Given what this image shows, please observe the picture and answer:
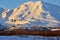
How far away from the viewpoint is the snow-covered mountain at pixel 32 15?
423 centimetres

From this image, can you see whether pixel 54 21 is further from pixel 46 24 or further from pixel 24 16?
pixel 24 16

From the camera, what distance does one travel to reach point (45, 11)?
14.0 feet

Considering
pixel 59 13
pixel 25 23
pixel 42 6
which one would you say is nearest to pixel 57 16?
pixel 59 13

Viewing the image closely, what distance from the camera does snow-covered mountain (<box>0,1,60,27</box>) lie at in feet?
13.9

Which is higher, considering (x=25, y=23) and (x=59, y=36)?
(x=25, y=23)

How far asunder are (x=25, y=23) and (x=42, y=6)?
0.46 meters

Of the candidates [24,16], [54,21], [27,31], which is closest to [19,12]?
[24,16]

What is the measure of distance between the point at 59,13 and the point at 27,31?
0.70 metres

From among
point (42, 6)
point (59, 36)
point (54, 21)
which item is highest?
point (42, 6)

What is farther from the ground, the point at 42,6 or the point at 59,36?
the point at 42,6

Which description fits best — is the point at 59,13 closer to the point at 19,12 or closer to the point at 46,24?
the point at 46,24

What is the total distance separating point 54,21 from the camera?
4.22m

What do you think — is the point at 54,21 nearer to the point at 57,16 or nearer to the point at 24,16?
the point at 57,16

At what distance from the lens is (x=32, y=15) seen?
4.28m
